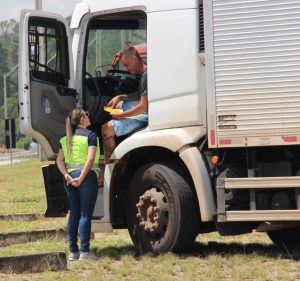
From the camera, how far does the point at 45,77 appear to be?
471 inches

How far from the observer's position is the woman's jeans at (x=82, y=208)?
11266mm

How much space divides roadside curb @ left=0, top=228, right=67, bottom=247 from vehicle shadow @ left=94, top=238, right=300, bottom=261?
1.16 m

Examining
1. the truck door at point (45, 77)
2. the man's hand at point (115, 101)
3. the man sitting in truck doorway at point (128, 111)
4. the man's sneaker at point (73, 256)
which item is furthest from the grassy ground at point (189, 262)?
the man's hand at point (115, 101)

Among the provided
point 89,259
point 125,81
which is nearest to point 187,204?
point 89,259

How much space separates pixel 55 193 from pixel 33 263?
95.0 inches

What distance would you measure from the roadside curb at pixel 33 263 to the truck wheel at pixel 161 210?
144cm

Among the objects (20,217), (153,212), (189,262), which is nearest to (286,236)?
(153,212)

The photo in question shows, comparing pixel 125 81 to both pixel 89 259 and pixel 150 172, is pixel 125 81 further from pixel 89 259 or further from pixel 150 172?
pixel 89 259

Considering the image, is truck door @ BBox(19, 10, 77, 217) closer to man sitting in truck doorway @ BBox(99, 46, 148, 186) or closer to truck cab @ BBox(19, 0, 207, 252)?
truck cab @ BBox(19, 0, 207, 252)

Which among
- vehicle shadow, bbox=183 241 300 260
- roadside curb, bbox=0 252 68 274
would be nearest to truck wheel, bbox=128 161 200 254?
vehicle shadow, bbox=183 241 300 260

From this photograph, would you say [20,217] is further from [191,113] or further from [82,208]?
[191,113]

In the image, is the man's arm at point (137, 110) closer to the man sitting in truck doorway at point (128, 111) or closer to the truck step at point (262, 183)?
the man sitting in truck doorway at point (128, 111)

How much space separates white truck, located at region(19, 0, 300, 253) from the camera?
10422mm

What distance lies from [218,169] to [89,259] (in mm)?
1650
